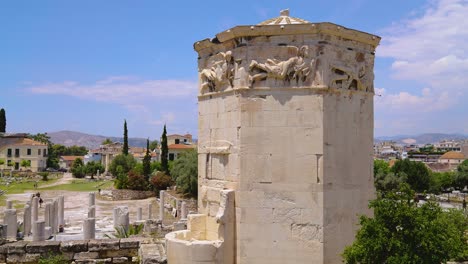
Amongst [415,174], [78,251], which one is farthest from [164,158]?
[78,251]

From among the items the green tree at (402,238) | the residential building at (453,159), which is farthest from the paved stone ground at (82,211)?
the residential building at (453,159)

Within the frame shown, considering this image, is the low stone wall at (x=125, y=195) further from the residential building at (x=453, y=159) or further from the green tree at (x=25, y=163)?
the residential building at (x=453, y=159)

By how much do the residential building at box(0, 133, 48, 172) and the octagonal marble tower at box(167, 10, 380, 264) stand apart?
86.6m

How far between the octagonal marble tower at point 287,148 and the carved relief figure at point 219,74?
0.03 metres

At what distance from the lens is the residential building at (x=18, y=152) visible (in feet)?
280

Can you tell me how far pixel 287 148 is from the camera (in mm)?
7715

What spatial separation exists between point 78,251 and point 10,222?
14062 mm

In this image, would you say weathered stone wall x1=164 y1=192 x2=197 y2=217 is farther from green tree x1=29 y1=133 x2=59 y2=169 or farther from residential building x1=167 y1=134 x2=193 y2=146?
green tree x1=29 y1=133 x2=59 y2=169

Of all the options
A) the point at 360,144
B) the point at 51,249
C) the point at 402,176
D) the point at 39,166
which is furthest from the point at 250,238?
the point at 39,166

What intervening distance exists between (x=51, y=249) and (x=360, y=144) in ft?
25.2

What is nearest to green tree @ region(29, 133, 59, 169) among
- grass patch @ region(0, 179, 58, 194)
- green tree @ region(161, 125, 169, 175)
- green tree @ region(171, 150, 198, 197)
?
grass patch @ region(0, 179, 58, 194)

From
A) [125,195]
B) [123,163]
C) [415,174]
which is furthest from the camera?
[123,163]

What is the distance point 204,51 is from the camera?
29.7 ft

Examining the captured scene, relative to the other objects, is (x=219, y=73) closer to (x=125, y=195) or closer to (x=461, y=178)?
(x=125, y=195)
